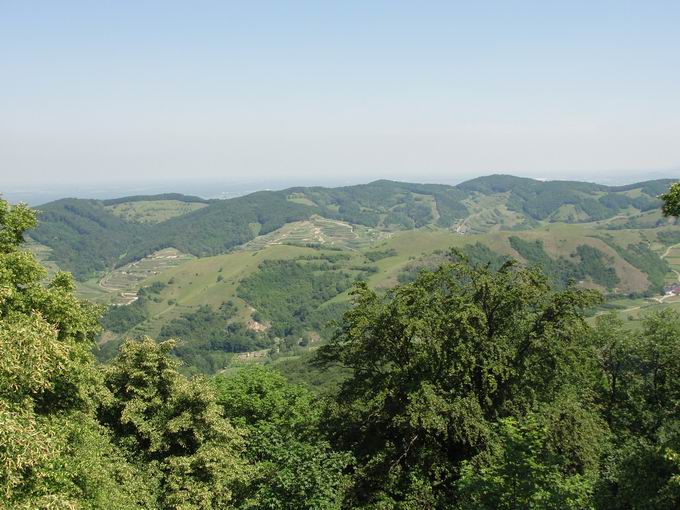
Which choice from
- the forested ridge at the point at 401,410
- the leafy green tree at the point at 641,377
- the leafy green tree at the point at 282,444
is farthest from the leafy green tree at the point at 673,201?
the leafy green tree at the point at 282,444

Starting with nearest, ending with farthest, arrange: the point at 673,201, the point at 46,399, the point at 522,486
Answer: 1. the point at 522,486
2. the point at 673,201
3. the point at 46,399

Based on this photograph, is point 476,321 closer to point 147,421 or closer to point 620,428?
point 620,428

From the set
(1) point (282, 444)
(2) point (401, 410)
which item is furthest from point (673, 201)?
(1) point (282, 444)

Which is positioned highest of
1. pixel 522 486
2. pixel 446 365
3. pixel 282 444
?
pixel 446 365

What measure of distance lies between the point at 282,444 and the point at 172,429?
23.0 feet

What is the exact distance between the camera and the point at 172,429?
2459cm

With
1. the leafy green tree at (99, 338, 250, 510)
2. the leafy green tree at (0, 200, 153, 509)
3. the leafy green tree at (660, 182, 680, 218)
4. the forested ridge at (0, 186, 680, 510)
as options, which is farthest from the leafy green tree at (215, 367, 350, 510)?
the leafy green tree at (660, 182, 680, 218)

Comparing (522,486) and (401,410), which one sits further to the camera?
(401,410)

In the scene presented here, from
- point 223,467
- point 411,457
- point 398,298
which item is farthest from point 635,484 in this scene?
point 223,467

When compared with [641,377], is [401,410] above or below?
above

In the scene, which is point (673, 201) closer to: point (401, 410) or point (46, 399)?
point (401, 410)

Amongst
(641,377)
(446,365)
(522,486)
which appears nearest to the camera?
(522,486)

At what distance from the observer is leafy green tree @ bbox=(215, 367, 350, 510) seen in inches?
615

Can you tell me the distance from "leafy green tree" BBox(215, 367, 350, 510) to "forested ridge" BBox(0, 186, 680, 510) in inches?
4.0
